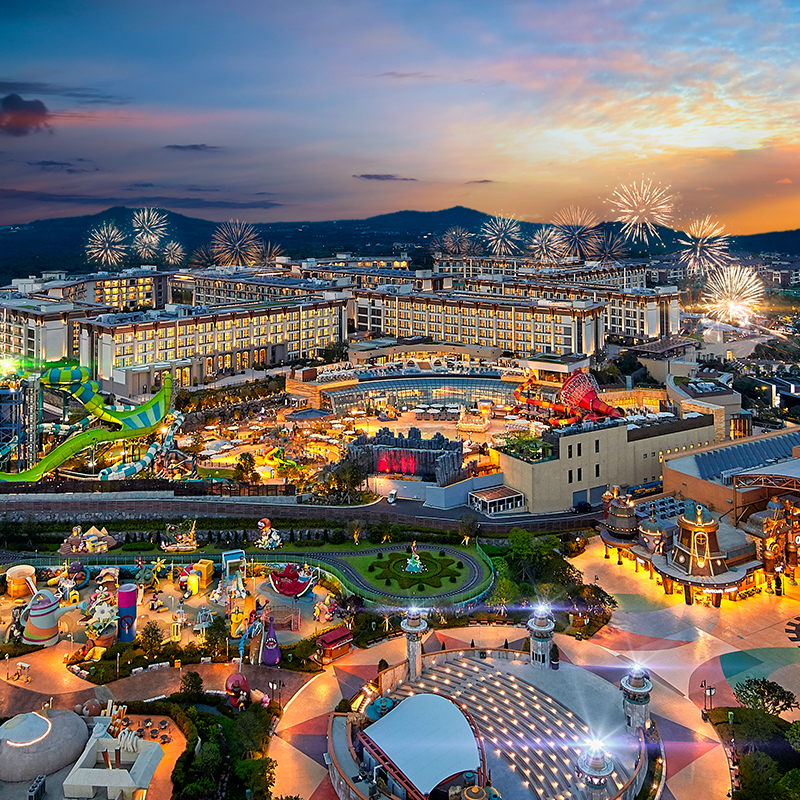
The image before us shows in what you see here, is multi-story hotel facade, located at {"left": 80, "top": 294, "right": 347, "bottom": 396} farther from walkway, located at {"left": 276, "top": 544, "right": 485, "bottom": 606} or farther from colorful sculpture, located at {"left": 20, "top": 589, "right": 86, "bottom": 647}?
colorful sculpture, located at {"left": 20, "top": 589, "right": 86, "bottom": 647}

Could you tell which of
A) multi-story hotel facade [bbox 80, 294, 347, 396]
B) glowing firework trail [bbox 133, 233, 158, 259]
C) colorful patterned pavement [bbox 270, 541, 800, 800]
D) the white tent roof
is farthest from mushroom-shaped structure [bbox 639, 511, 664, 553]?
glowing firework trail [bbox 133, 233, 158, 259]

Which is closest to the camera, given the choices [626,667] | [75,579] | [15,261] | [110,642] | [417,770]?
[417,770]

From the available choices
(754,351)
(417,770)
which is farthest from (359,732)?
(754,351)

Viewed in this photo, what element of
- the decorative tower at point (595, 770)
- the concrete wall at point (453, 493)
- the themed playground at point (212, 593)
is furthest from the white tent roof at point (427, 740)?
the concrete wall at point (453, 493)

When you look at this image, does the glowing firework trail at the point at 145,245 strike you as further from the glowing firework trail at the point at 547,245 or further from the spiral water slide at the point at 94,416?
the spiral water slide at the point at 94,416

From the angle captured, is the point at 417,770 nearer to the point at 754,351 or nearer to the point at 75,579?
the point at 75,579

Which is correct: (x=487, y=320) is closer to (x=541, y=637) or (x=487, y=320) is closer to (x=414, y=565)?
(x=414, y=565)
